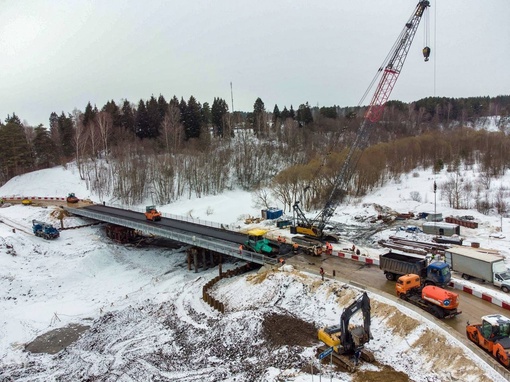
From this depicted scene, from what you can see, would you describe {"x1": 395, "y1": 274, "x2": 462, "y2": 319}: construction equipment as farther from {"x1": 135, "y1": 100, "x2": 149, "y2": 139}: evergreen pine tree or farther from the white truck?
{"x1": 135, "y1": 100, "x2": 149, "y2": 139}: evergreen pine tree

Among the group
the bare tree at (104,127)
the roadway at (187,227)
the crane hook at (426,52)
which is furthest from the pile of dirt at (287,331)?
the bare tree at (104,127)

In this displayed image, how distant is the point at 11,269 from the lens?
123ft

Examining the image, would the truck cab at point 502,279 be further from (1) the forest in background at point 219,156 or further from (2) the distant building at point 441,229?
(1) the forest in background at point 219,156

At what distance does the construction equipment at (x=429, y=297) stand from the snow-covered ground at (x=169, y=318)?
3.59 feet

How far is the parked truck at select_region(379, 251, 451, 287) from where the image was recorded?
2425 cm

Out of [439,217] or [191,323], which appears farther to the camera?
[439,217]

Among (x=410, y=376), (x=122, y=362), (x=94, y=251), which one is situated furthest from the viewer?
(x=94, y=251)

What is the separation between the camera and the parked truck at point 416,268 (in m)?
24.2

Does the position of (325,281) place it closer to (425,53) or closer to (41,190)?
(425,53)

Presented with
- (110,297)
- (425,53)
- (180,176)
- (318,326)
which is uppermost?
(425,53)

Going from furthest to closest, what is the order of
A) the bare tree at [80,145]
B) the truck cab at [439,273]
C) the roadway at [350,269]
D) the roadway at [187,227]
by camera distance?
the bare tree at [80,145], the roadway at [187,227], the truck cab at [439,273], the roadway at [350,269]

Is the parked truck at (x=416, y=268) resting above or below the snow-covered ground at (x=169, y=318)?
above

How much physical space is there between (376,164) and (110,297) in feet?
183

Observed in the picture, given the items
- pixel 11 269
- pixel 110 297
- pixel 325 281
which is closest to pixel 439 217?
pixel 325 281
